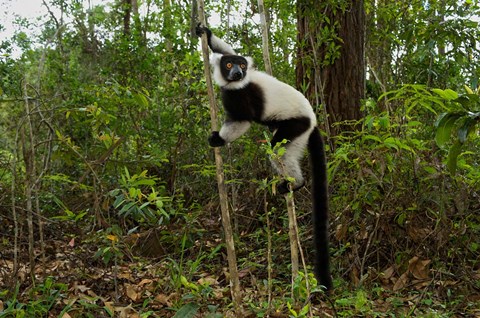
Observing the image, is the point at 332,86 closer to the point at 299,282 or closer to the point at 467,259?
the point at 467,259

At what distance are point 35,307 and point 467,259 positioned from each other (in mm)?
3478

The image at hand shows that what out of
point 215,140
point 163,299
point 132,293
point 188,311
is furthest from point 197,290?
point 215,140

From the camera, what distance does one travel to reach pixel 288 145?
13.9ft

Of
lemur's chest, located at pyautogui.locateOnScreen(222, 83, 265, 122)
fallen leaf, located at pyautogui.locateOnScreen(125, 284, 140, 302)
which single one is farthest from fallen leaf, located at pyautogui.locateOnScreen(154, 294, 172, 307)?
lemur's chest, located at pyautogui.locateOnScreen(222, 83, 265, 122)

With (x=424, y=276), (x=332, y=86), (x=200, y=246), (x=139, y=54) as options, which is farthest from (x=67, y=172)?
(x=424, y=276)

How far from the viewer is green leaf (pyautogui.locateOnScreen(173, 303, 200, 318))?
10.4 ft

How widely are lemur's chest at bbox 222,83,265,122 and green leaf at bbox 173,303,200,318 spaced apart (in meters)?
1.59

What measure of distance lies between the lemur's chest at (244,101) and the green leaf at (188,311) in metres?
1.59

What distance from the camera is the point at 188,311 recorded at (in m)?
3.19

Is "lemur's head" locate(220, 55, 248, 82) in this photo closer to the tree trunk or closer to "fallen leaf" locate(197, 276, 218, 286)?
"fallen leaf" locate(197, 276, 218, 286)

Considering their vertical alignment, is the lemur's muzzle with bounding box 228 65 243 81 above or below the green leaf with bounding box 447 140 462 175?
above

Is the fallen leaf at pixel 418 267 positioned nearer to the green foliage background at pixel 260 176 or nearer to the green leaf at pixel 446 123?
the green foliage background at pixel 260 176

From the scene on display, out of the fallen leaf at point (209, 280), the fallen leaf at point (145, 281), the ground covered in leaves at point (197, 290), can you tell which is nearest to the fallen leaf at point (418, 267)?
the ground covered in leaves at point (197, 290)

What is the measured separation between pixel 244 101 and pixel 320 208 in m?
1.07
